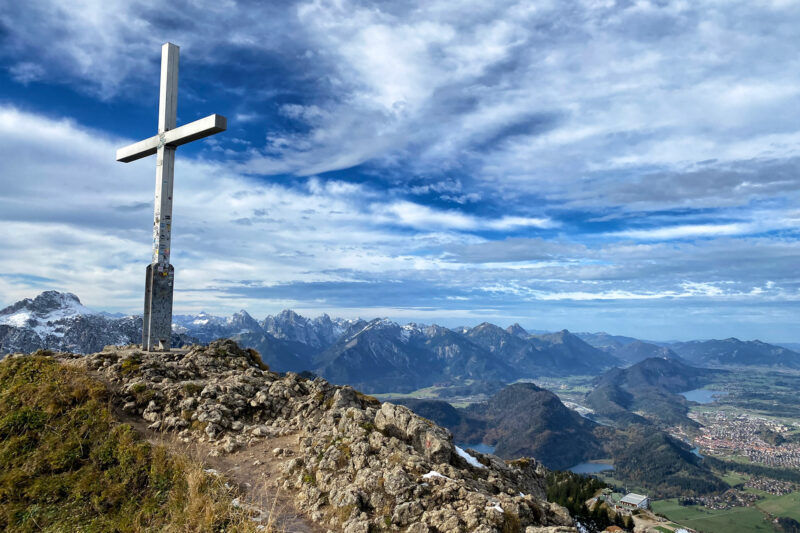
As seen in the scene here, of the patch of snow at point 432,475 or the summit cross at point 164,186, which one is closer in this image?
the patch of snow at point 432,475

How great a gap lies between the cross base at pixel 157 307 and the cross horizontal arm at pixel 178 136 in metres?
5.64

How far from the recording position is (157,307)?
18.5m

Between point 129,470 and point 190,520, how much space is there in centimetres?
324

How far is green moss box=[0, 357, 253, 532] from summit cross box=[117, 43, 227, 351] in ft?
16.7

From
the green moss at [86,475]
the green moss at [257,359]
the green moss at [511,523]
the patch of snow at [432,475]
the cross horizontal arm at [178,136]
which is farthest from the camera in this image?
the green moss at [257,359]

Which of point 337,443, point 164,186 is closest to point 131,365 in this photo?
point 164,186

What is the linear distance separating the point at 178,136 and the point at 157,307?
7.51m

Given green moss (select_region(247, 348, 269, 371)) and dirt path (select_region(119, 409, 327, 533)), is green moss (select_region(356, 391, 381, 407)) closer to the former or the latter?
dirt path (select_region(119, 409, 327, 533))

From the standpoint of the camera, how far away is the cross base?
723 inches

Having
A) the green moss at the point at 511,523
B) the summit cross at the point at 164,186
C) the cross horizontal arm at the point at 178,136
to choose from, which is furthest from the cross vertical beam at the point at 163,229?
the green moss at the point at 511,523

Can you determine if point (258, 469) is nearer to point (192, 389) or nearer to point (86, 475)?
point (86, 475)

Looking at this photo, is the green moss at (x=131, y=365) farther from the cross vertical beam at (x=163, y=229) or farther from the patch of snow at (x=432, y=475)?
the patch of snow at (x=432, y=475)

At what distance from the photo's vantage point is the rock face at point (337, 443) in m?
8.54

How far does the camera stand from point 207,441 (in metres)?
12.2
